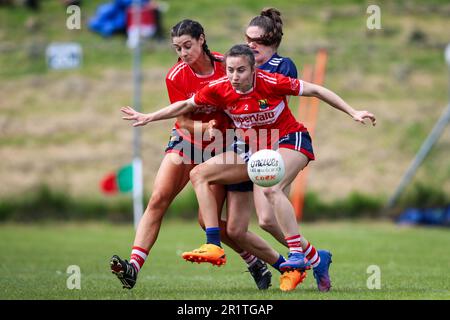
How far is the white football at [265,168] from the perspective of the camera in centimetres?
691

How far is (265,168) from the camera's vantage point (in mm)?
6906

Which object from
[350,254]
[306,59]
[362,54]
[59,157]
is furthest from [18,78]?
[350,254]

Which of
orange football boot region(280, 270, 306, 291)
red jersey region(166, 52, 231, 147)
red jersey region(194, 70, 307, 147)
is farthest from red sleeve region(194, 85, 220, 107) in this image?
orange football boot region(280, 270, 306, 291)

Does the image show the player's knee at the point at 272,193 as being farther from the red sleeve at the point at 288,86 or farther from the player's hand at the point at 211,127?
the red sleeve at the point at 288,86

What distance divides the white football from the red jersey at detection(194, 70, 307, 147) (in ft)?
1.12

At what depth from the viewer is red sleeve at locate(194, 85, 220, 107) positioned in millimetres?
7223

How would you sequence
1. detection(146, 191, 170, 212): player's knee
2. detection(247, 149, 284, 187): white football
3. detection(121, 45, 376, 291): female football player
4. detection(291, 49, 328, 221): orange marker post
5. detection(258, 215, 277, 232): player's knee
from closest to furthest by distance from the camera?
1. detection(247, 149, 284, 187): white football
2. detection(121, 45, 376, 291): female football player
3. detection(258, 215, 277, 232): player's knee
4. detection(146, 191, 170, 212): player's knee
5. detection(291, 49, 328, 221): orange marker post

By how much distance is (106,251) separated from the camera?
495 inches

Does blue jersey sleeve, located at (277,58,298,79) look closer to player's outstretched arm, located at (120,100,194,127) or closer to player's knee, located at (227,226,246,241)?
player's outstretched arm, located at (120,100,194,127)

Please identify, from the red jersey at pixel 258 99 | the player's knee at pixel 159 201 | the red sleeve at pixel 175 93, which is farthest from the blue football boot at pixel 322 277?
the red sleeve at pixel 175 93

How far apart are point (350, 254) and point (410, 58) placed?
42.8ft

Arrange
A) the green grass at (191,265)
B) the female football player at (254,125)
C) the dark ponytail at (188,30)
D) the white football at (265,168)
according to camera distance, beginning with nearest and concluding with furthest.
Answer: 1. the white football at (265,168)
2. the female football player at (254,125)
3. the green grass at (191,265)
4. the dark ponytail at (188,30)

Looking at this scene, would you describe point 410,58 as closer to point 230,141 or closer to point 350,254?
point 350,254

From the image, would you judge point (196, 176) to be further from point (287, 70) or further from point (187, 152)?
point (287, 70)
